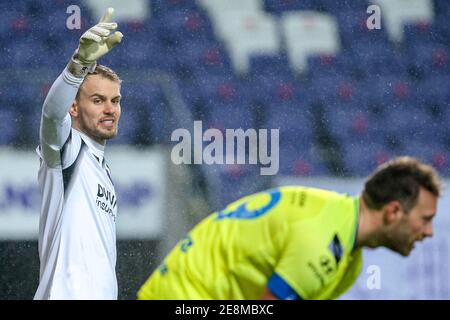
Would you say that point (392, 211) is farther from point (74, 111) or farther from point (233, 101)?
point (233, 101)

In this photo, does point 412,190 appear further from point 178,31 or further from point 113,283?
point 178,31

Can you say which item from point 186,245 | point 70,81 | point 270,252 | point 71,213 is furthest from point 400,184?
point 71,213

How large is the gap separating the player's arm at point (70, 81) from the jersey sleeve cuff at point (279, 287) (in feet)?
3.51

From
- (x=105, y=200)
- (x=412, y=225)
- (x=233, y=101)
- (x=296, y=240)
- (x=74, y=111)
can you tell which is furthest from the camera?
(x=233, y=101)

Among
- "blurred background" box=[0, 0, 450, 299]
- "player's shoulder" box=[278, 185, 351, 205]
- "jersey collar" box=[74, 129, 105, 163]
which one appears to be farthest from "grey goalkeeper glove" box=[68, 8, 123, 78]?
"blurred background" box=[0, 0, 450, 299]

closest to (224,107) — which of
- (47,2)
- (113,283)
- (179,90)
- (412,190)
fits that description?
(179,90)

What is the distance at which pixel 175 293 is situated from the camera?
2.46 m

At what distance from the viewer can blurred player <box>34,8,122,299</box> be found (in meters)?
3.10

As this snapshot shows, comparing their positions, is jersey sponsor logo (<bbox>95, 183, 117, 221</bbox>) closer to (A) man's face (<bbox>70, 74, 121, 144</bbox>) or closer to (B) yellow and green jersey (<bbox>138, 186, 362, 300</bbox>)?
(A) man's face (<bbox>70, 74, 121, 144</bbox>)

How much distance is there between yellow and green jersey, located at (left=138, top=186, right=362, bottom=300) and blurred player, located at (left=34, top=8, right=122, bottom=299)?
71 centimetres

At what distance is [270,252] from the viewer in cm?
241

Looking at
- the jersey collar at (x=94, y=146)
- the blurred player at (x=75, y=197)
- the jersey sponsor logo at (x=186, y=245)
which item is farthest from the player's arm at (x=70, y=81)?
the jersey sponsor logo at (x=186, y=245)

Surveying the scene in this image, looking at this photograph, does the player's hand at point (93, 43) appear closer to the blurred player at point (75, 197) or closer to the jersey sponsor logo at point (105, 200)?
the blurred player at point (75, 197)

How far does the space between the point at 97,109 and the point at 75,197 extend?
1.82ft
